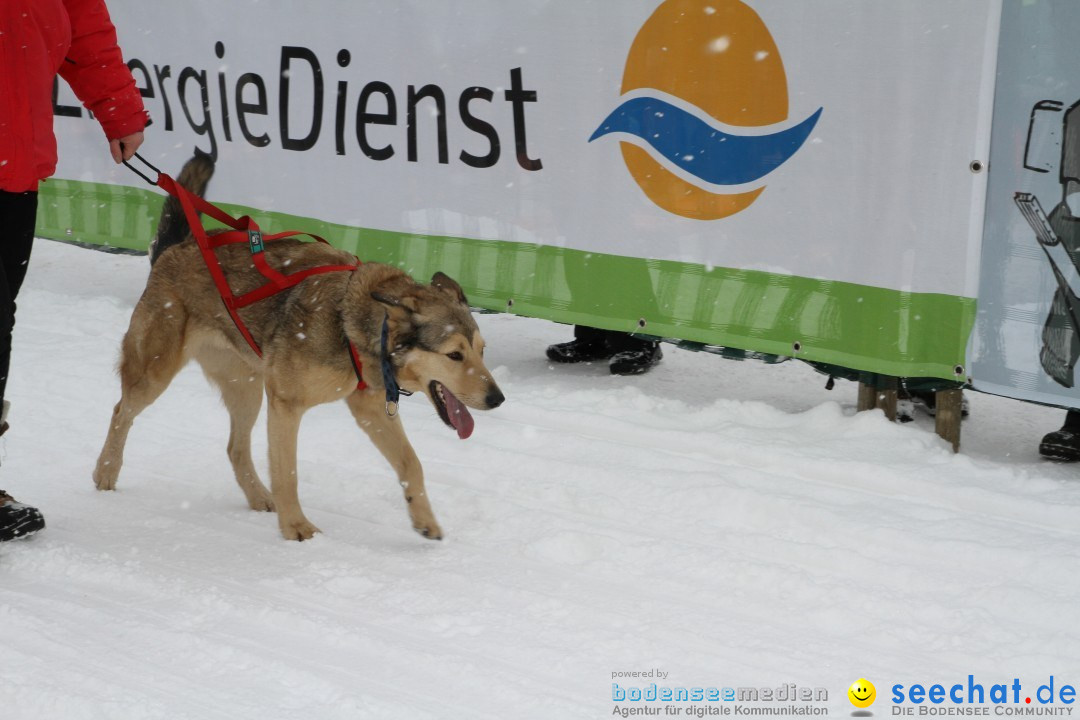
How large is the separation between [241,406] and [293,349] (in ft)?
2.49

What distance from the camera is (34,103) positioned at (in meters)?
3.70

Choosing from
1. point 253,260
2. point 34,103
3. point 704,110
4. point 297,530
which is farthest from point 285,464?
point 704,110

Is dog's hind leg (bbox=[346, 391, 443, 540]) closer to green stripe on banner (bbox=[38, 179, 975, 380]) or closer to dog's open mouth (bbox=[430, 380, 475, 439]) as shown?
dog's open mouth (bbox=[430, 380, 475, 439])

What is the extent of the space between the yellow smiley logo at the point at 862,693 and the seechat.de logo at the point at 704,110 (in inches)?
127

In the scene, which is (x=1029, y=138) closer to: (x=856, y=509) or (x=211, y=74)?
(x=856, y=509)

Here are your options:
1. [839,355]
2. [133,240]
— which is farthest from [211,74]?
[839,355]

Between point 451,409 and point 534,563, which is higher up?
point 451,409

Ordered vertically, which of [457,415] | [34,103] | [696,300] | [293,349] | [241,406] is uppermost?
[34,103]

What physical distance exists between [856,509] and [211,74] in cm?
584

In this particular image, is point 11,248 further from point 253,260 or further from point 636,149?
point 636,149

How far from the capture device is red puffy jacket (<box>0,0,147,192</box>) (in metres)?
3.60

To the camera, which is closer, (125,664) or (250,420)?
(125,664)

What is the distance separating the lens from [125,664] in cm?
312

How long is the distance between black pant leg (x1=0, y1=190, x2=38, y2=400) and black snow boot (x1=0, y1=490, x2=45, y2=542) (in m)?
0.43
